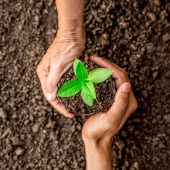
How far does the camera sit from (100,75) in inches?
49.0

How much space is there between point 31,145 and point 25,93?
22 cm

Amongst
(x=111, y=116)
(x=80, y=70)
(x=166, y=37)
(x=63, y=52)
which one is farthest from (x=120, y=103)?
(x=166, y=37)

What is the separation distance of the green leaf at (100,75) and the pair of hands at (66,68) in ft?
0.39

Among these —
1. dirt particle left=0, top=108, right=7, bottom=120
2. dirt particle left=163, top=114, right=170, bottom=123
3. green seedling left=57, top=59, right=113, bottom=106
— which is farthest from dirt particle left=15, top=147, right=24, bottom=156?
dirt particle left=163, top=114, right=170, bottom=123

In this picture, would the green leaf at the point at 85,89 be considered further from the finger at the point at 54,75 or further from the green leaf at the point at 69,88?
the finger at the point at 54,75

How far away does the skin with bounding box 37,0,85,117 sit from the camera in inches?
55.1

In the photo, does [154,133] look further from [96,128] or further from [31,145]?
[31,145]

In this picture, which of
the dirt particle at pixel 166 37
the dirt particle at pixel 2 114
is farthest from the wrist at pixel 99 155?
the dirt particle at pixel 166 37

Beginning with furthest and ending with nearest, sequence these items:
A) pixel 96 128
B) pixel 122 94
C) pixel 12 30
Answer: pixel 12 30, pixel 96 128, pixel 122 94

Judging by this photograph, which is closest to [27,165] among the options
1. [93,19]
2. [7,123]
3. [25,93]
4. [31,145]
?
[31,145]

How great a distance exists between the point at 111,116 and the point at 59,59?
0.27 meters

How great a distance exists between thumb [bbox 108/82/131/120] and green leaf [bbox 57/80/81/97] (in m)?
0.13

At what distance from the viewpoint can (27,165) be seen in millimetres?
1648

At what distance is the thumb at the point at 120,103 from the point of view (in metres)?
1.26
